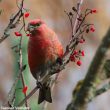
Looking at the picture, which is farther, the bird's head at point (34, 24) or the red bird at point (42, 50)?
the red bird at point (42, 50)

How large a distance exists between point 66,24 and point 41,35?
6.76 meters

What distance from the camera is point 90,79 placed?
2.29 m

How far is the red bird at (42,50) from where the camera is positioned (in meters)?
3.72

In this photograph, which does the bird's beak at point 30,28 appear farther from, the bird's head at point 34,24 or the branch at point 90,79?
the branch at point 90,79

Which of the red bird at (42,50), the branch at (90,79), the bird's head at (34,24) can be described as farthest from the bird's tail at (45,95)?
the branch at (90,79)

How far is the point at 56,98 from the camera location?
34.8 ft

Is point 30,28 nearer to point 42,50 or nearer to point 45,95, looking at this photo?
point 42,50

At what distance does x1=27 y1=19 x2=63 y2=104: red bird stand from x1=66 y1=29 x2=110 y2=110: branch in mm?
1409

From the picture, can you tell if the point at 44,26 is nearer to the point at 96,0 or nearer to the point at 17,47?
the point at 17,47

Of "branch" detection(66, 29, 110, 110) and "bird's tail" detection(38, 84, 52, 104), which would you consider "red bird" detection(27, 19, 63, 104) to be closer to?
"bird's tail" detection(38, 84, 52, 104)

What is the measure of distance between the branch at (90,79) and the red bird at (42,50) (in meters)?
1.41

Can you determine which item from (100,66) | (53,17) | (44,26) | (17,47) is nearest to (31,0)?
(53,17)

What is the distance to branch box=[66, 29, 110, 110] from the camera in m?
2.28

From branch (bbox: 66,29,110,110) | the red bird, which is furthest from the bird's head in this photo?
branch (bbox: 66,29,110,110)
